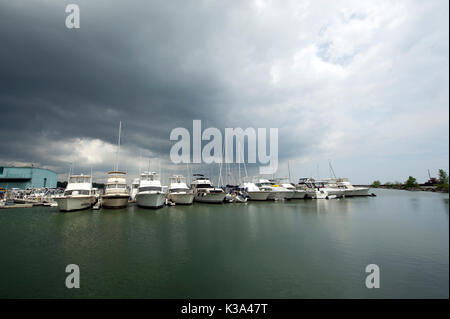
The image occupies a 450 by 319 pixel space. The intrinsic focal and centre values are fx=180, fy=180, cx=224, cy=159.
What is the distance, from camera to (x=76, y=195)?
40.3 m

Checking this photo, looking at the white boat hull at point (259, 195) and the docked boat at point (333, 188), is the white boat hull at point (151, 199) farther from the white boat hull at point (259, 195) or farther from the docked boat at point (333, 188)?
the docked boat at point (333, 188)

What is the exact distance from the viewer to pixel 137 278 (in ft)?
36.4

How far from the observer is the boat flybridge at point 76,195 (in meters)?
38.6

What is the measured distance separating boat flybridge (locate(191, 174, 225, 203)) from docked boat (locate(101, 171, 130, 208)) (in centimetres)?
2431

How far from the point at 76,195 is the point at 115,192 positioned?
7.52 metres

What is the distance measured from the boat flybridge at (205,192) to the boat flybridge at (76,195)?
31.9m

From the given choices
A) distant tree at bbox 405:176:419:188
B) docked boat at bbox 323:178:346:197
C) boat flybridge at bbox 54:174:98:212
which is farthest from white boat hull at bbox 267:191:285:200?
distant tree at bbox 405:176:419:188

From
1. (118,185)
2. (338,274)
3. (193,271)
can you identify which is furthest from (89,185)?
(338,274)

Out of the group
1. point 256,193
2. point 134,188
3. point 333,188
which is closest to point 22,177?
point 134,188

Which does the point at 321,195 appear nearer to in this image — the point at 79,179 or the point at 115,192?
the point at 115,192

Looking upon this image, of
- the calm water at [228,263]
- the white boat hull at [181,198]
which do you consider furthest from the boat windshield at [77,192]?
the white boat hull at [181,198]

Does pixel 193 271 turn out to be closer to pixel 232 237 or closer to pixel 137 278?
pixel 137 278

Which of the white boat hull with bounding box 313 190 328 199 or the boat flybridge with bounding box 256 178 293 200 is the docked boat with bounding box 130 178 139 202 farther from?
the white boat hull with bounding box 313 190 328 199

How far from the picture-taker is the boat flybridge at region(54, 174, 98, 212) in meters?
38.6
